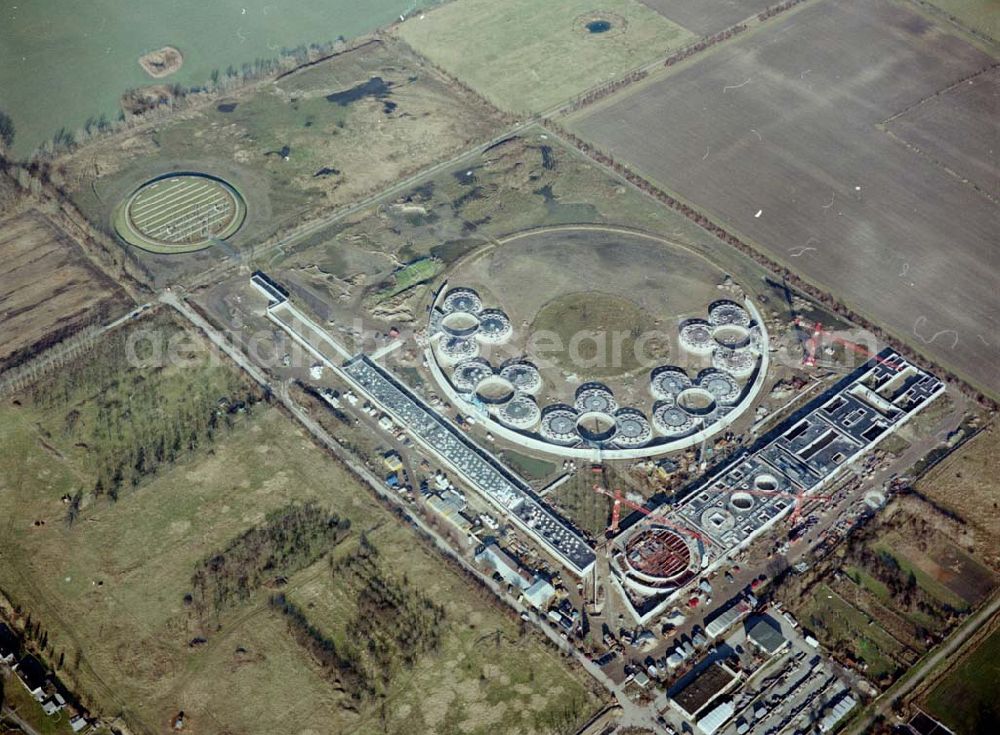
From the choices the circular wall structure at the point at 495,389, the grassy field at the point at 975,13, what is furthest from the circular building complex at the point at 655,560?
the grassy field at the point at 975,13

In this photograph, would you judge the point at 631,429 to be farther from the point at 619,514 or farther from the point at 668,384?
the point at 619,514

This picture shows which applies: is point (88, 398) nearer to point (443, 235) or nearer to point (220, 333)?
point (220, 333)

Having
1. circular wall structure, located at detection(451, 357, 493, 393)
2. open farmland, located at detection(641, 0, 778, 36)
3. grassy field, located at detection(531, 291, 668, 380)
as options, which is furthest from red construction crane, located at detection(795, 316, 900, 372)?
open farmland, located at detection(641, 0, 778, 36)

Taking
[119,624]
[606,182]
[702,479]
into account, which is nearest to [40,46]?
[606,182]

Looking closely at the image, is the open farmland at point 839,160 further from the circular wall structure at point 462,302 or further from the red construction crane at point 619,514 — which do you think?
the red construction crane at point 619,514

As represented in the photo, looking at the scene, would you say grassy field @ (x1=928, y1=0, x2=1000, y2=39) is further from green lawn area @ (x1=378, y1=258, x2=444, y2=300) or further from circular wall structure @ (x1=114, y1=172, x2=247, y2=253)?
circular wall structure @ (x1=114, y1=172, x2=247, y2=253)

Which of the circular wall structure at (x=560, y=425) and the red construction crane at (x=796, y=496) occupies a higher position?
the red construction crane at (x=796, y=496)

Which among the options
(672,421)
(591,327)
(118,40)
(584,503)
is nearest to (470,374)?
(591,327)
